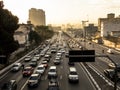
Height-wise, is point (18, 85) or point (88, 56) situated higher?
point (88, 56)

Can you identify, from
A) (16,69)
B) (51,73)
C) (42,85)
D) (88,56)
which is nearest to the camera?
(88,56)

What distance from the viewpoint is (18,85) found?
3619 cm

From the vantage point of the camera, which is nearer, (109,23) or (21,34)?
(21,34)

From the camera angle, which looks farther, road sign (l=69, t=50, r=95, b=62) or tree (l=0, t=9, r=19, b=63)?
tree (l=0, t=9, r=19, b=63)

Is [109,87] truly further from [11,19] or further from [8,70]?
[11,19]

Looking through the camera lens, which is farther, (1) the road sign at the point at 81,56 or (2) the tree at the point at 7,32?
(2) the tree at the point at 7,32

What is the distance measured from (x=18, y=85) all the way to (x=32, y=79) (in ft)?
7.31

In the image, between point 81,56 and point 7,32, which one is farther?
point 7,32

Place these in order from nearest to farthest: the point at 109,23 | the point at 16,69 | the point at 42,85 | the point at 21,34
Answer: the point at 42,85, the point at 16,69, the point at 21,34, the point at 109,23

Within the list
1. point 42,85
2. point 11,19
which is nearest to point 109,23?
point 11,19

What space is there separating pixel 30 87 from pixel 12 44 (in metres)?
17.7

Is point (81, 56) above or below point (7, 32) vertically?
below

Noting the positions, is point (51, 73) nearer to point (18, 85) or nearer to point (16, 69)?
point (18, 85)

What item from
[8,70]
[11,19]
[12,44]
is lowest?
[8,70]
